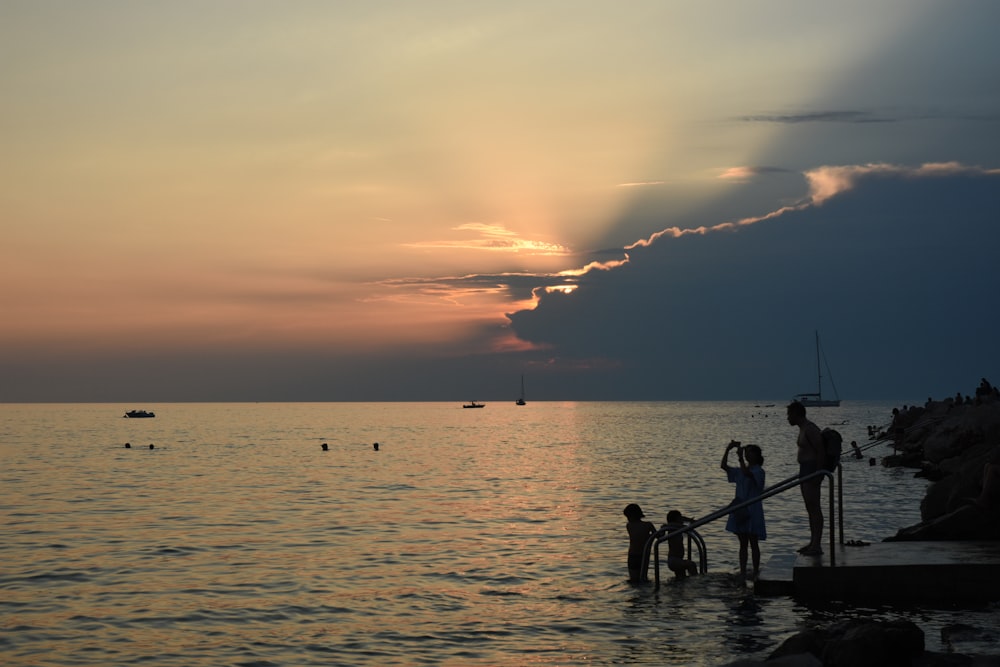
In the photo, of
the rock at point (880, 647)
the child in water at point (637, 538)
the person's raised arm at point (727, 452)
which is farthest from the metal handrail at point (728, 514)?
the rock at point (880, 647)

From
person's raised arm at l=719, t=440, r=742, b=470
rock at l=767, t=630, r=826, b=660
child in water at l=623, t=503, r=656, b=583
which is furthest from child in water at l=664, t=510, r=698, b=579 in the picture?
rock at l=767, t=630, r=826, b=660

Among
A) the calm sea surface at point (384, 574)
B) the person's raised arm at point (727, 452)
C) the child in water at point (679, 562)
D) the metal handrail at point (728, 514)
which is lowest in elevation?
the calm sea surface at point (384, 574)

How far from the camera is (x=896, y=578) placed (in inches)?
583

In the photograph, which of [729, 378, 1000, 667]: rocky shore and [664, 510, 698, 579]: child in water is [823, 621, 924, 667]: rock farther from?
[664, 510, 698, 579]: child in water

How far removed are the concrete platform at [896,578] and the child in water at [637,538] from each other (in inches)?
140

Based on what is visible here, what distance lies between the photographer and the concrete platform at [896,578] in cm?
1456

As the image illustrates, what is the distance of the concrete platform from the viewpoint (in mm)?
14562

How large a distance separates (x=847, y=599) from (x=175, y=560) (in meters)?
16.4

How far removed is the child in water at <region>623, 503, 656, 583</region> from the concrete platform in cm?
356

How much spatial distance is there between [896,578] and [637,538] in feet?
19.1

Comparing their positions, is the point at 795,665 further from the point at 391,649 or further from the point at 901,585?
the point at 391,649

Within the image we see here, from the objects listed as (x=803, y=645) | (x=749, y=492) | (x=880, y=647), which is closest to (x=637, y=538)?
(x=749, y=492)

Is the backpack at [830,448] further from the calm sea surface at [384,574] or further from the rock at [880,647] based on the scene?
the rock at [880,647]

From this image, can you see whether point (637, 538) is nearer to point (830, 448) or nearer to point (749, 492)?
point (749, 492)
